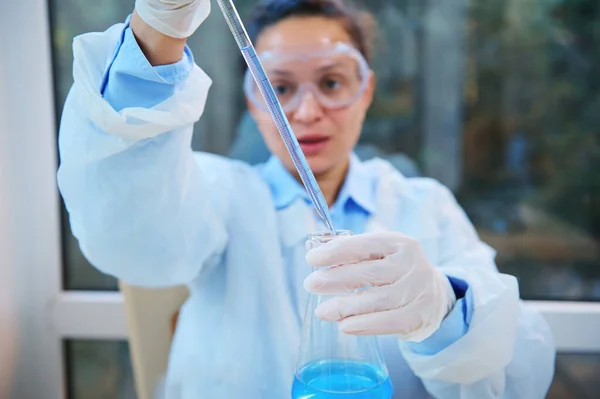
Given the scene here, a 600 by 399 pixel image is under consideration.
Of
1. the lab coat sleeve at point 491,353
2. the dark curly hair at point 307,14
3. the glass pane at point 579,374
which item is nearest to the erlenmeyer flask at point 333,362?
the lab coat sleeve at point 491,353

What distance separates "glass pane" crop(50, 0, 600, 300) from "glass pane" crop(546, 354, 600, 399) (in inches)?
7.2

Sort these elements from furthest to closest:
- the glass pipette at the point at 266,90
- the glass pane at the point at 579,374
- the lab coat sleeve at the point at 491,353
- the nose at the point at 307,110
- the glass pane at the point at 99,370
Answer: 1. the glass pane at the point at 99,370
2. the glass pane at the point at 579,374
3. the nose at the point at 307,110
4. the lab coat sleeve at the point at 491,353
5. the glass pipette at the point at 266,90

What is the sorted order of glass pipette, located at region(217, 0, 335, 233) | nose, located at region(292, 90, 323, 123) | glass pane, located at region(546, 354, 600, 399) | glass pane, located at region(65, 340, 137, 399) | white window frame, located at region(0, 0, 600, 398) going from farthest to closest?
glass pane, located at region(65, 340, 137, 399), glass pane, located at region(546, 354, 600, 399), white window frame, located at region(0, 0, 600, 398), nose, located at region(292, 90, 323, 123), glass pipette, located at region(217, 0, 335, 233)

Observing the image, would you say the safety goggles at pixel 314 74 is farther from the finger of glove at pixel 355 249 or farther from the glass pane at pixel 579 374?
the glass pane at pixel 579 374

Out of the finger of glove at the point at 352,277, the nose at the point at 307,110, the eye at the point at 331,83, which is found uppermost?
the eye at the point at 331,83

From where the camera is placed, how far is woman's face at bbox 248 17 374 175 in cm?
104

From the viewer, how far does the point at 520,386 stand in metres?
0.90

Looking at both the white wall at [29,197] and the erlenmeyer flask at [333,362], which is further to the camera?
the white wall at [29,197]

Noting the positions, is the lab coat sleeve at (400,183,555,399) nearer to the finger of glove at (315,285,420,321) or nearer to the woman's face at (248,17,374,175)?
the finger of glove at (315,285,420,321)

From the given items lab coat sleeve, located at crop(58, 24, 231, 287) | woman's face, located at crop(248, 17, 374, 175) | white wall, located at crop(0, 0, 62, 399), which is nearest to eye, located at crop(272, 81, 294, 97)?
woman's face, located at crop(248, 17, 374, 175)

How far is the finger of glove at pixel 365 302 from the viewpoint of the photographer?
67 centimetres

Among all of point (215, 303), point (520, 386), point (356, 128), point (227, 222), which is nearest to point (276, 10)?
point (356, 128)

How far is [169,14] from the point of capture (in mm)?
656

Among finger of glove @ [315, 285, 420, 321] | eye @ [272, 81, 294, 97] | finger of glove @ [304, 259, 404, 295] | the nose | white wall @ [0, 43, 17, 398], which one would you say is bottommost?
white wall @ [0, 43, 17, 398]
